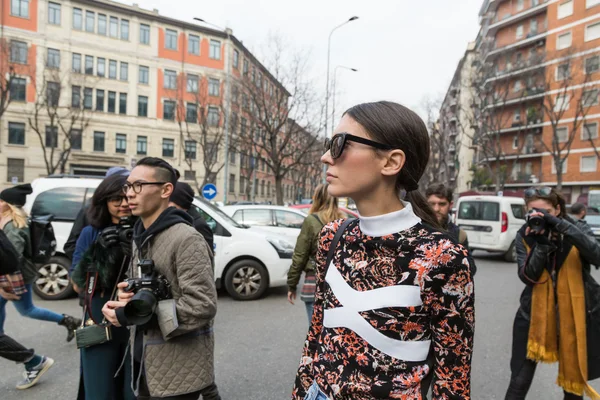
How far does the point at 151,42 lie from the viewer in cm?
3966

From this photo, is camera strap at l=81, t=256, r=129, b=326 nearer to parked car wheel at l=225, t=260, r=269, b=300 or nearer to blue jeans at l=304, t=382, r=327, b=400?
blue jeans at l=304, t=382, r=327, b=400

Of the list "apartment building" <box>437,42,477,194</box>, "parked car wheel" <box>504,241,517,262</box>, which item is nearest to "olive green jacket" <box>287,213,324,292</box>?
"parked car wheel" <box>504,241,517,262</box>

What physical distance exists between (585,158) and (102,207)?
149ft

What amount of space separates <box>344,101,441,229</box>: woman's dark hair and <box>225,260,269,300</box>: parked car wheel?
5965mm

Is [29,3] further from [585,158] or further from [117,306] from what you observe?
[585,158]

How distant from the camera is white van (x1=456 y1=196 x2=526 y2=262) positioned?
485 inches

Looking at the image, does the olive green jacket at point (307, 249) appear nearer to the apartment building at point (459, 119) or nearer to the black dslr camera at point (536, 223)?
the black dslr camera at point (536, 223)

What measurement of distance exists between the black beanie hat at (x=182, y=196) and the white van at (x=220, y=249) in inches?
131

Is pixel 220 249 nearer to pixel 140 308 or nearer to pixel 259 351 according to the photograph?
pixel 259 351

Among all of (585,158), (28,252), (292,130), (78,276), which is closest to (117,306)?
(78,276)

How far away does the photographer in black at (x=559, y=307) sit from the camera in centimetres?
260

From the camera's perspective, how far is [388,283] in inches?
49.6

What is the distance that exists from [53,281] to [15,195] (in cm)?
325

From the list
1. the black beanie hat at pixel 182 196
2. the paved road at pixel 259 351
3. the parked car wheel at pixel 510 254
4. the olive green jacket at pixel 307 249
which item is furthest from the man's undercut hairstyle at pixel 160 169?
the parked car wheel at pixel 510 254
